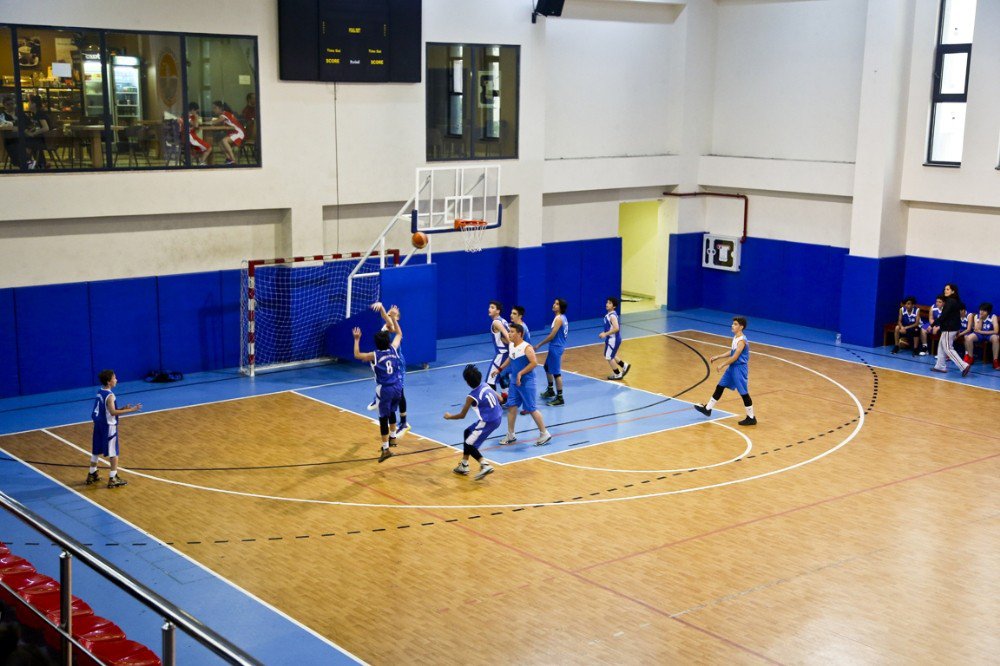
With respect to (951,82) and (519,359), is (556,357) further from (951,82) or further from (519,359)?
(951,82)

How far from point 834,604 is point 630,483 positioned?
13.6ft

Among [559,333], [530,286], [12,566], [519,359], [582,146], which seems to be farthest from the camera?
[582,146]

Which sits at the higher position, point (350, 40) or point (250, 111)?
point (350, 40)

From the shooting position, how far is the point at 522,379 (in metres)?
16.2

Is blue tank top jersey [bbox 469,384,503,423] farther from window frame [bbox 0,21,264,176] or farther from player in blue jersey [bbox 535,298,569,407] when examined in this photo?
window frame [bbox 0,21,264,176]

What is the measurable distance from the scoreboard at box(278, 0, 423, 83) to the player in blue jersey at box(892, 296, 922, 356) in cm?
1112

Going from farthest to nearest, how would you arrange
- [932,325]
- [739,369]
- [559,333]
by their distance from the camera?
[932,325] → [559,333] → [739,369]

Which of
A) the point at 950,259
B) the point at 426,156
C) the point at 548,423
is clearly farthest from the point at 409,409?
the point at 950,259

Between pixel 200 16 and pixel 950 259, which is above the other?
pixel 200 16

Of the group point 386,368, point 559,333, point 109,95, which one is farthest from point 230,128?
point 386,368

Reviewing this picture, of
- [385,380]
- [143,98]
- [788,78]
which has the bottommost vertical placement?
[385,380]

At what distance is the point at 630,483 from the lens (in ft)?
49.1

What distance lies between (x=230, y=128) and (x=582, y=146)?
29.7 ft

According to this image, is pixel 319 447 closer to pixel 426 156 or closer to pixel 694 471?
pixel 694 471
